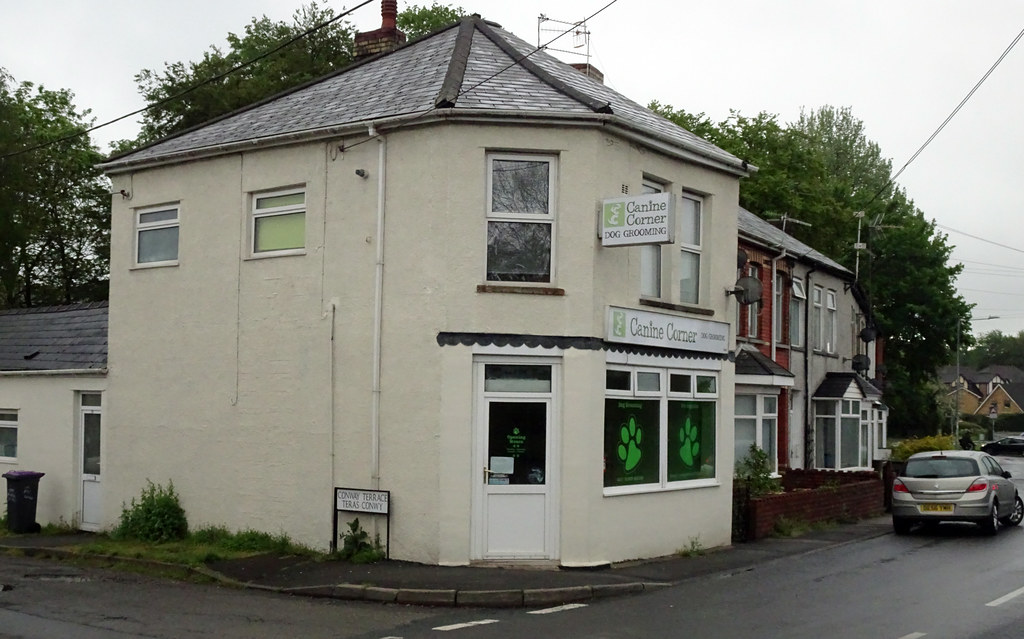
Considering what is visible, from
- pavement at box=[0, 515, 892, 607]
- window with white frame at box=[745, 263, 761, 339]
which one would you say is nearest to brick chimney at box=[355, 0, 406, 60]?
pavement at box=[0, 515, 892, 607]

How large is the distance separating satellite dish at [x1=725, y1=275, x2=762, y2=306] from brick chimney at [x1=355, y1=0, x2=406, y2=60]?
26.1 feet

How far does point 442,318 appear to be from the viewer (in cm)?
1452

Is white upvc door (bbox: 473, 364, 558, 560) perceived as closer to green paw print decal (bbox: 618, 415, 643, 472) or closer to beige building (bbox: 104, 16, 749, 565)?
beige building (bbox: 104, 16, 749, 565)

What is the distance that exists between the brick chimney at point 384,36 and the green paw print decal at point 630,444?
9.11 metres

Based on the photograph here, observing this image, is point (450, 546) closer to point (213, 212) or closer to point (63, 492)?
point (213, 212)

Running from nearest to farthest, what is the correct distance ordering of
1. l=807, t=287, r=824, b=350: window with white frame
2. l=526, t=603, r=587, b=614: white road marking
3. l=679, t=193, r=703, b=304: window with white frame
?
l=526, t=603, r=587, b=614: white road marking < l=679, t=193, r=703, b=304: window with white frame < l=807, t=287, r=824, b=350: window with white frame

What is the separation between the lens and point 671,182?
16.5 metres

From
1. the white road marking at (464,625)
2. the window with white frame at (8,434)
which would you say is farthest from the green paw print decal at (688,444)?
the window with white frame at (8,434)

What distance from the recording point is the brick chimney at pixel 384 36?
824 inches

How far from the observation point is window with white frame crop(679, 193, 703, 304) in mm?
17016

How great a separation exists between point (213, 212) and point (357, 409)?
427 cm

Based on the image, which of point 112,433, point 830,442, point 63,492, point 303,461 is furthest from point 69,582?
point 830,442

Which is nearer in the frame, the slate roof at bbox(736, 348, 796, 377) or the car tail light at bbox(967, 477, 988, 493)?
the car tail light at bbox(967, 477, 988, 493)

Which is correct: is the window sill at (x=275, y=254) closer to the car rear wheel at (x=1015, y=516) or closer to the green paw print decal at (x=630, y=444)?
the green paw print decal at (x=630, y=444)
